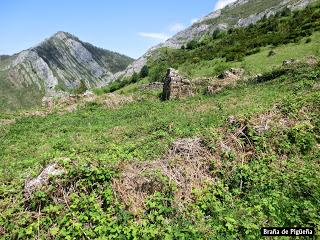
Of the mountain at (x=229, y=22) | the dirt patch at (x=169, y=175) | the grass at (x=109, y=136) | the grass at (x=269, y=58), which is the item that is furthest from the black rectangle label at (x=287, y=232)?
the mountain at (x=229, y=22)

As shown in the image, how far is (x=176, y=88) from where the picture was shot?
35.8 metres

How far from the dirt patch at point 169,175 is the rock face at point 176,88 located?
22.4m

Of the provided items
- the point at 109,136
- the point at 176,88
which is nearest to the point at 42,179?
the point at 109,136

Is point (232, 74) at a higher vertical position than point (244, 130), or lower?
higher

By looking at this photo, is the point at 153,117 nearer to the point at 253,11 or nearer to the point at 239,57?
the point at 239,57

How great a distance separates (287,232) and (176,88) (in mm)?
27317

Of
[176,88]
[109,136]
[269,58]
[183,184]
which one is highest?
[269,58]

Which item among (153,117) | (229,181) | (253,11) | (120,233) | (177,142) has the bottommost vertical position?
(120,233)

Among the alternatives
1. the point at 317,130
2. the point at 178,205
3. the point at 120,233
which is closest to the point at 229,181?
the point at 178,205

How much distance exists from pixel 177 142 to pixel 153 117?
12057 mm

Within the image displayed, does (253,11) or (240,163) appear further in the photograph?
(253,11)

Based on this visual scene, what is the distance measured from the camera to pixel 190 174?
1185 cm

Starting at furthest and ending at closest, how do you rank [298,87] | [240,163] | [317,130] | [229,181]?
[298,87], [317,130], [240,163], [229,181]

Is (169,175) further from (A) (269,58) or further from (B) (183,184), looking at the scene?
(A) (269,58)
